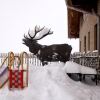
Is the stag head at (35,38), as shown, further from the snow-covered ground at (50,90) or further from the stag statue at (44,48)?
the snow-covered ground at (50,90)

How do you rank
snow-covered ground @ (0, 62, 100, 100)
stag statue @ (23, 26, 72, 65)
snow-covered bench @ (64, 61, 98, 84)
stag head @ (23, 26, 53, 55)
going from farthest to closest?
stag head @ (23, 26, 53, 55)
stag statue @ (23, 26, 72, 65)
snow-covered bench @ (64, 61, 98, 84)
snow-covered ground @ (0, 62, 100, 100)

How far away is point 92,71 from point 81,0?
23.5ft

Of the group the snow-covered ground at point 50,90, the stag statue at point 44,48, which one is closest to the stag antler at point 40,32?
the stag statue at point 44,48

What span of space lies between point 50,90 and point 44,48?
592cm

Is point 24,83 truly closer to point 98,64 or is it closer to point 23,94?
point 23,94

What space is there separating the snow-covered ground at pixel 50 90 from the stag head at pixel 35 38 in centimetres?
361

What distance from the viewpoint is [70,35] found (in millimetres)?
34188

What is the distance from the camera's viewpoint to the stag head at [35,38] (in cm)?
1480

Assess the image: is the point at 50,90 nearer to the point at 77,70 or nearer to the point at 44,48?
the point at 77,70

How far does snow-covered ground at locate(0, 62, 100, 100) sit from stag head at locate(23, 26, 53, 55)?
3610mm

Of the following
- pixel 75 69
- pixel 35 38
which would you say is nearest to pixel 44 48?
pixel 35 38

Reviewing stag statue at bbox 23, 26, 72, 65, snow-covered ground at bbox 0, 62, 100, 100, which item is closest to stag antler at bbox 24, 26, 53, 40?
stag statue at bbox 23, 26, 72, 65

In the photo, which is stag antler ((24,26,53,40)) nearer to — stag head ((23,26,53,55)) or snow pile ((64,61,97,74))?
stag head ((23,26,53,55))

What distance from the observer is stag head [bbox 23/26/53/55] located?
14.8 metres
